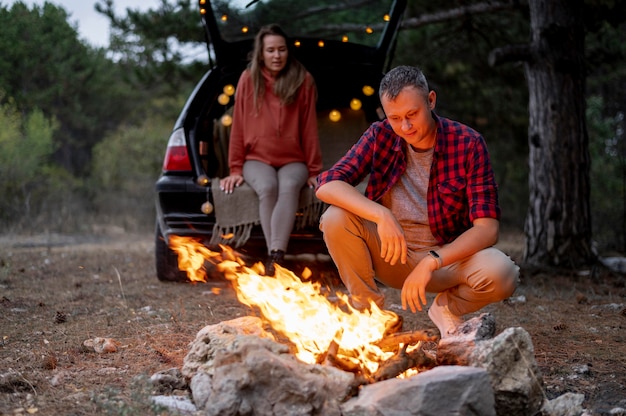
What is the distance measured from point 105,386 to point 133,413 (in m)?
0.43

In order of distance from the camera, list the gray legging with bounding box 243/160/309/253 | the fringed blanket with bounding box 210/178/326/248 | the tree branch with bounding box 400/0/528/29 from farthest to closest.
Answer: the tree branch with bounding box 400/0/528/29 < the fringed blanket with bounding box 210/178/326/248 < the gray legging with bounding box 243/160/309/253

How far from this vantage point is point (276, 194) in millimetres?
5188

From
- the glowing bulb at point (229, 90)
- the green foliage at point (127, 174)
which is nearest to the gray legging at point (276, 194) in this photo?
the glowing bulb at point (229, 90)

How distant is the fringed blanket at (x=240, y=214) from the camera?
5168mm

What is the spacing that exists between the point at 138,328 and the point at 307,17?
5.54 metres

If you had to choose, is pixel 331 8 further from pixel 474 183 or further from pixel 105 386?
pixel 105 386

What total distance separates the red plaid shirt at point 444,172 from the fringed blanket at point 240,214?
1.57 meters

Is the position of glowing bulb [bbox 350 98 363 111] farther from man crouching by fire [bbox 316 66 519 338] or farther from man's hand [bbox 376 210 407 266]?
man's hand [bbox 376 210 407 266]

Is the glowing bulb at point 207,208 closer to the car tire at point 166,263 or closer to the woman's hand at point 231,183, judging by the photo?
the woman's hand at point 231,183

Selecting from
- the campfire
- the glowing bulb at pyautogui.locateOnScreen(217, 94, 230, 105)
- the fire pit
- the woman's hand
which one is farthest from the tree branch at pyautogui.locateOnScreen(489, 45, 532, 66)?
the fire pit

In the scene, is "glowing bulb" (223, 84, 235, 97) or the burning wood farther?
"glowing bulb" (223, 84, 235, 97)

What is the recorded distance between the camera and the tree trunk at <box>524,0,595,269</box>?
21.8ft

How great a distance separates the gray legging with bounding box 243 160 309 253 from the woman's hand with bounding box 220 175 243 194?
0.06 metres

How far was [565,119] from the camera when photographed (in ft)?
21.8
